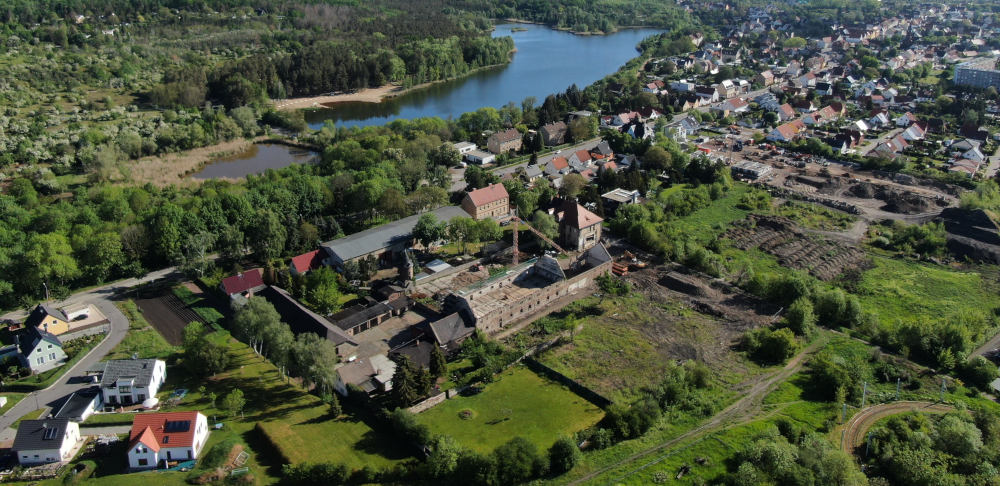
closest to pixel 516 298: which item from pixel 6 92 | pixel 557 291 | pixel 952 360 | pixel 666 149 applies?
pixel 557 291

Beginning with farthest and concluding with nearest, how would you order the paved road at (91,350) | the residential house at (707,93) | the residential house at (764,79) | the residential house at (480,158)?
1. the residential house at (764,79)
2. the residential house at (707,93)
3. the residential house at (480,158)
4. the paved road at (91,350)

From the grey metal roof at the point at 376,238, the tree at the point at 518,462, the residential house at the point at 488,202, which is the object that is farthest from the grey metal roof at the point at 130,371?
the residential house at the point at 488,202

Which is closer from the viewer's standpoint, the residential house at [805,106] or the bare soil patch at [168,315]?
the bare soil patch at [168,315]

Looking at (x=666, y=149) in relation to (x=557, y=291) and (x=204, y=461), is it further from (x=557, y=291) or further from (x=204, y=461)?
(x=204, y=461)

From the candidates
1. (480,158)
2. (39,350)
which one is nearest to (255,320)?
(39,350)

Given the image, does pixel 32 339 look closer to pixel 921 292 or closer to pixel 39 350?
pixel 39 350

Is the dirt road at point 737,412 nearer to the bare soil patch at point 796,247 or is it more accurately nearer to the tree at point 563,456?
the tree at point 563,456
